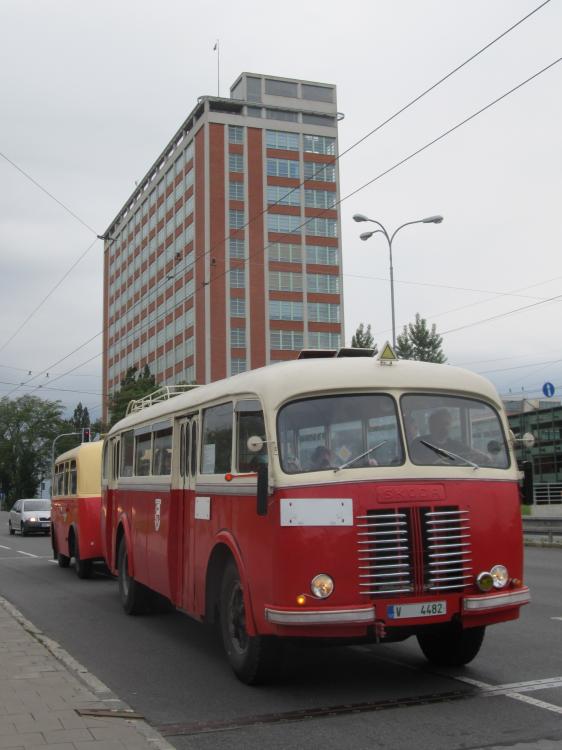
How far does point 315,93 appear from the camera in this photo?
9688 centimetres

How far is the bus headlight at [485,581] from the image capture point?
672 cm

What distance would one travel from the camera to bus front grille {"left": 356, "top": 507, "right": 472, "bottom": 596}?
6.50 meters

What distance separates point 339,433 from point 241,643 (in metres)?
1.97

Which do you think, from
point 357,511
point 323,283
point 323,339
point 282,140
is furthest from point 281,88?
point 357,511

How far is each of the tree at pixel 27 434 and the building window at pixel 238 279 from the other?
33754mm

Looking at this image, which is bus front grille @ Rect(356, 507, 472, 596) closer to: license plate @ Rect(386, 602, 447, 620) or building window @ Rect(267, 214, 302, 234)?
license plate @ Rect(386, 602, 447, 620)

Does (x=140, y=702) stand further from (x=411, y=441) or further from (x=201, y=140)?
(x=201, y=140)

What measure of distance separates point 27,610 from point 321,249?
273 feet

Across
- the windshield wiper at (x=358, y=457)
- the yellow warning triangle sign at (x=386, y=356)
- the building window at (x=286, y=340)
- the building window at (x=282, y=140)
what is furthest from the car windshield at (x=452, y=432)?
the building window at (x=282, y=140)

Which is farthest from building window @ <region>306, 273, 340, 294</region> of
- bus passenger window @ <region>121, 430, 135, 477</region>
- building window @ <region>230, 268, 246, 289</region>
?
bus passenger window @ <region>121, 430, 135, 477</region>

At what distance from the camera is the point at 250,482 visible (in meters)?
7.17

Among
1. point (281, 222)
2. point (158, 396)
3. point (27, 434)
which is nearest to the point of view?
point (158, 396)

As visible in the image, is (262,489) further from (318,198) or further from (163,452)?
(318,198)

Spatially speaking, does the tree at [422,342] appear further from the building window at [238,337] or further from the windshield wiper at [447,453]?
the windshield wiper at [447,453]
